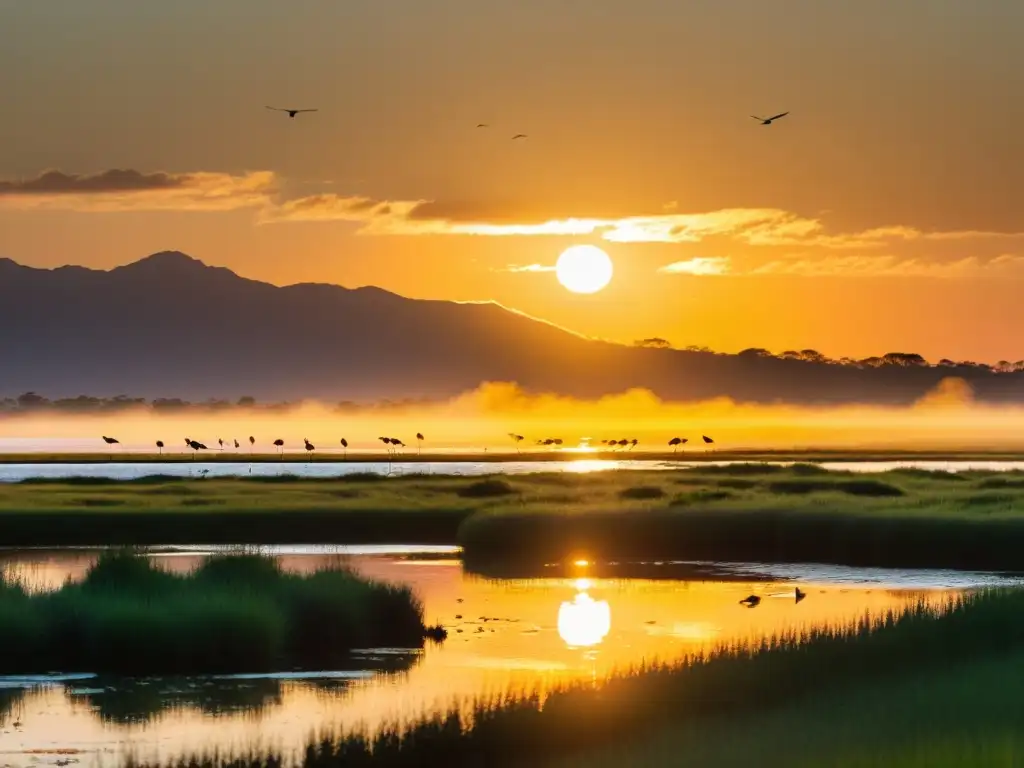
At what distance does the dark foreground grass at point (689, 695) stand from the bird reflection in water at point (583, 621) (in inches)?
139

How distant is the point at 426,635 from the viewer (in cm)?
3628

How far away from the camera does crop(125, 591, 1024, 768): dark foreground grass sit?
2470 centimetres

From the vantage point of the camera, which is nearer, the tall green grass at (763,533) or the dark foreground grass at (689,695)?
the dark foreground grass at (689,695)

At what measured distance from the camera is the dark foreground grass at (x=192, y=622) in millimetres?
32344

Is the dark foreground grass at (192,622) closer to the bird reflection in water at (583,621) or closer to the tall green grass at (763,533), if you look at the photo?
the bird reflection in water at (583,621)

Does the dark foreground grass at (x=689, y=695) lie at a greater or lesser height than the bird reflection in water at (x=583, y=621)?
lesser

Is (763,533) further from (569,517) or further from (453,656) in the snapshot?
(453,656)

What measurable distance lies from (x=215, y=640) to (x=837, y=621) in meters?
14.6

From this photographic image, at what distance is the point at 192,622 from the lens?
3281 centimetres

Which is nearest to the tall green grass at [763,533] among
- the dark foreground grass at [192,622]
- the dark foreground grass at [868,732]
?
the dark foreground grass at [192,622]

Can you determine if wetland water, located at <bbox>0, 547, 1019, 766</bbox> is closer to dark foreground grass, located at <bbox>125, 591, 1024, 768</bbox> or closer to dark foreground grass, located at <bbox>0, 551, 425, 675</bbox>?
dark foreground grass, located at <bbox>0, 551, 425, 675</bbox>

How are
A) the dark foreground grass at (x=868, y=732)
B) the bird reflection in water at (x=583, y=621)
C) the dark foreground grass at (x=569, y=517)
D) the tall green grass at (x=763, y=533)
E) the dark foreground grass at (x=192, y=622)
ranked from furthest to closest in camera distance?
the dark foreground grass at (x=569, y=517), the tall green grass at (x=763, y=533), the bird reflection in water at (x=583, y=621), the dark foreground grass at (x=192, y=622), the dark foreground grass at (x=868, y=732)

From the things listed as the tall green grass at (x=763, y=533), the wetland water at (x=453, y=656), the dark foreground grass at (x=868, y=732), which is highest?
the tall green grass at (x=763, y=533)

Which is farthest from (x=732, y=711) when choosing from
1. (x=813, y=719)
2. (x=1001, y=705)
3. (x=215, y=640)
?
(x=215, y=640)
